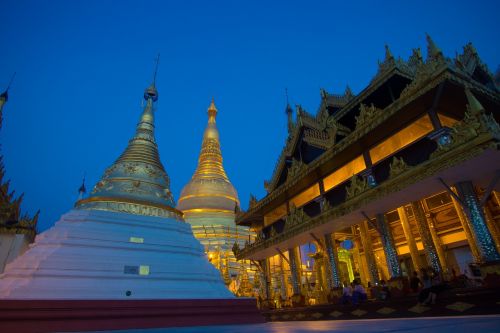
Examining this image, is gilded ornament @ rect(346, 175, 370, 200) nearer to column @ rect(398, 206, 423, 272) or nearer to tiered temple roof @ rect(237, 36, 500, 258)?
tiered temple roof @ rect(237, 36, 500, 258)

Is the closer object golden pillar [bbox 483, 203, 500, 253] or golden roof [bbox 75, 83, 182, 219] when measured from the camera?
golden pillar [bbox 483, 203, 500, 253]

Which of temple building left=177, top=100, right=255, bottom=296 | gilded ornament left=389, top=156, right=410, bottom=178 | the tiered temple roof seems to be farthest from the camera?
temple building left=177, top=100, right=255, bottom=296

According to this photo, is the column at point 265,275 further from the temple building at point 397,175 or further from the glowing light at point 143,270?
the glowing light at point 143,270

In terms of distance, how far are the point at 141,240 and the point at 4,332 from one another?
558 cm

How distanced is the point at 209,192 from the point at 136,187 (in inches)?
630

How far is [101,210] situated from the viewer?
1340 cm

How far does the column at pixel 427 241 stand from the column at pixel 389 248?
0.92 meters

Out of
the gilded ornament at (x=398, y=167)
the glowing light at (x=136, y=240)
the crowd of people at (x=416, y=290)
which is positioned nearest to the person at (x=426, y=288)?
the crowd of people at (x=416, y=290)

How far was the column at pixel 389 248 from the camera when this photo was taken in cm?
854

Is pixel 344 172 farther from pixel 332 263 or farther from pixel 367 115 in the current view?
pixel 332 263

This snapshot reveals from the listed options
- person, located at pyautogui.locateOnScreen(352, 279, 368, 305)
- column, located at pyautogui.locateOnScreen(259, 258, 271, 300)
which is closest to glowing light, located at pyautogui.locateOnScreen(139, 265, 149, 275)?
column, located at pyautogui.locateOnScreen(259, 258, 271, 300)

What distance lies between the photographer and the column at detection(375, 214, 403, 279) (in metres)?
8.54

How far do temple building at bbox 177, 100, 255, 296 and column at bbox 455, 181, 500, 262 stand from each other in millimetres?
18880

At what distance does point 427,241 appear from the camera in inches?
361
